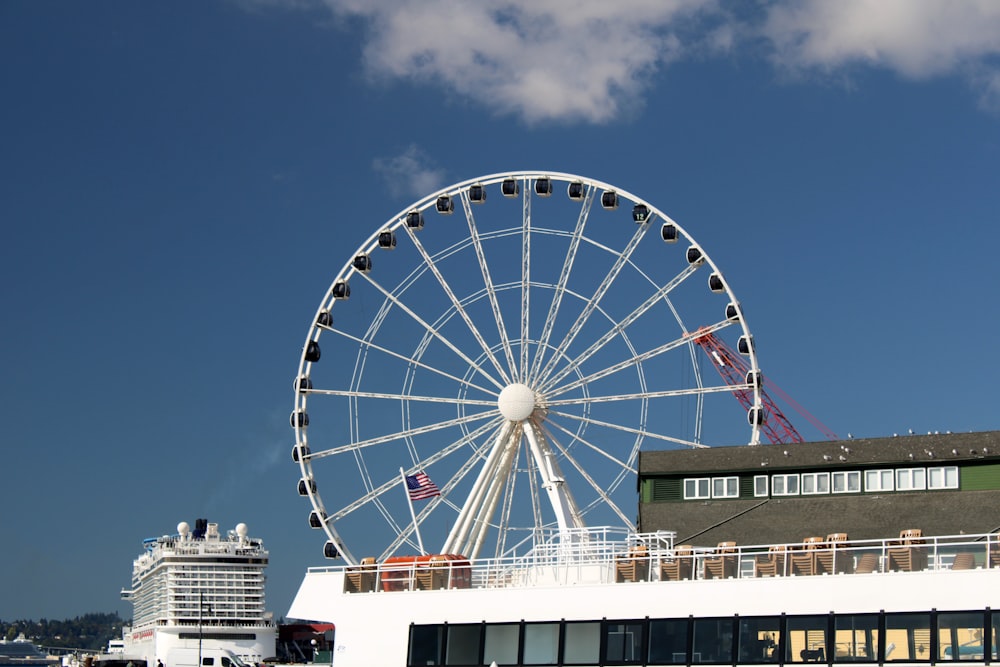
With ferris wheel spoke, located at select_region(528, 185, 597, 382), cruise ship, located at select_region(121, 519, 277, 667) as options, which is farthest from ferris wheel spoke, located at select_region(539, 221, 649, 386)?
cruise ship, located at select_region(121, 519, 277, 667)

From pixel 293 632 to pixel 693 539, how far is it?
356 feet

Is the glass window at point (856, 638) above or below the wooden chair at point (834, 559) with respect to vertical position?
below

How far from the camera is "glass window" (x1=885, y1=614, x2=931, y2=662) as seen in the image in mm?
24594

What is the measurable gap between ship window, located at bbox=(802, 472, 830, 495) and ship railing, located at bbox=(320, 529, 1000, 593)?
8.45 ft

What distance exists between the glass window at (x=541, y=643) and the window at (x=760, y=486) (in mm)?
7056

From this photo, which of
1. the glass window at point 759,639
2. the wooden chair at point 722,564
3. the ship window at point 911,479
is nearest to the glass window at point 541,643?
the wooden chair at point 722,564

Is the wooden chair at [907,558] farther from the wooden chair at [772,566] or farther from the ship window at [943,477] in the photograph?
the ship window at [943,477]

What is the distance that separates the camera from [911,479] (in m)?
31.0

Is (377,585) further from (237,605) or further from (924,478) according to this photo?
(237,605)

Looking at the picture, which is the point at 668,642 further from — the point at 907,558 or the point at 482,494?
the point at 482,494

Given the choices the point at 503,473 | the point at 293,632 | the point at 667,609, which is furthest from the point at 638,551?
the point at 293,632

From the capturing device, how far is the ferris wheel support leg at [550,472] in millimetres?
39531

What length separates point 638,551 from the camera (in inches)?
1111

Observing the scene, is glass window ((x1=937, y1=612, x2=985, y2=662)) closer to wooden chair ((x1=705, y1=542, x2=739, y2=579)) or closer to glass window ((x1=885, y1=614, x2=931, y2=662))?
glass window ((x1=885, y1=614, x2=931, y2=662))
